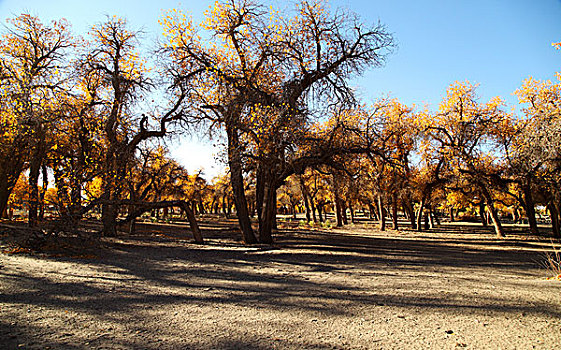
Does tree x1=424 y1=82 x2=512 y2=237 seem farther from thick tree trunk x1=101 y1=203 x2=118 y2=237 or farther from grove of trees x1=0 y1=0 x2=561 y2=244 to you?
thick tree trunk x1=101 y1=203 x2=118 y2=237

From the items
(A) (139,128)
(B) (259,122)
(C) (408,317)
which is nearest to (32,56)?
(A) (139,128)

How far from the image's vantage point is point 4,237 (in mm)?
10820

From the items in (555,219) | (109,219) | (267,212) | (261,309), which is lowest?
(261,309)

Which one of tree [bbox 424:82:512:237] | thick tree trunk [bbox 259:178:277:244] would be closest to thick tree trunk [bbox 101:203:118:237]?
thick tree trunk [bbox 259:178:277:244]

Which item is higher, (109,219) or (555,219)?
(109,219)

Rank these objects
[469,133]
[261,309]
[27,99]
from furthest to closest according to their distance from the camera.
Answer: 1. [469,133]
2. [27,99]
3. [261,309]

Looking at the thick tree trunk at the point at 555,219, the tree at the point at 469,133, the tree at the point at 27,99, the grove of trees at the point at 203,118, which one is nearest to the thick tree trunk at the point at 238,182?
the grove of trees at the point at 203,118

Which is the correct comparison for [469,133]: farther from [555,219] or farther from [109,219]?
[109,219]

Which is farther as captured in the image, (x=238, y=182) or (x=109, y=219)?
(x=109, y=219)

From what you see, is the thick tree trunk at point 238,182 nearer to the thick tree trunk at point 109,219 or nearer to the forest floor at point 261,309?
the forest floor at point 261,309

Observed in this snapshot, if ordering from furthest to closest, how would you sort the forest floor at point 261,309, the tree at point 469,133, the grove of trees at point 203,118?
the tree at point 469,133
the grove of trees at point 203,118
the forest floor at point 261,309

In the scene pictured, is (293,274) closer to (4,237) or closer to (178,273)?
(178,273)

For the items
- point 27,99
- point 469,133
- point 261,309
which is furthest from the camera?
point 469,133

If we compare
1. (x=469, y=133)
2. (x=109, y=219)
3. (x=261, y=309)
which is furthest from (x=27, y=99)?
(x=469, y=133)
